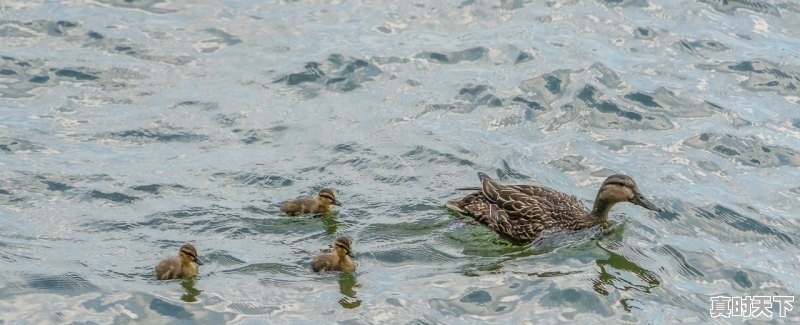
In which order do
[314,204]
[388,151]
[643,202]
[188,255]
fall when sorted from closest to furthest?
[188,255]
[643,202]
[314,204]
[388,151]

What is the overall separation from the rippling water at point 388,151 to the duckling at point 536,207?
0.51 feet

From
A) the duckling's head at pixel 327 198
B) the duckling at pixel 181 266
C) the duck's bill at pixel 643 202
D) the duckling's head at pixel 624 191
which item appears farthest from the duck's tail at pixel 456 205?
the duckling at pixel 181 266

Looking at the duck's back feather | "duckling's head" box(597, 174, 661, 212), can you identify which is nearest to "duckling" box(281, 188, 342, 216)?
the duck's back feather

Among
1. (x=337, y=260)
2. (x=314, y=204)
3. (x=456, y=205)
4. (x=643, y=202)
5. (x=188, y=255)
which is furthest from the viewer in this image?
(x=456, y=205)

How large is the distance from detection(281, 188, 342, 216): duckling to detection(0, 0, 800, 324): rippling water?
0.10 metres

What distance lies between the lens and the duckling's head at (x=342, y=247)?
439 inches

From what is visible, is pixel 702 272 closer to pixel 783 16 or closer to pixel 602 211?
pixel 602 211

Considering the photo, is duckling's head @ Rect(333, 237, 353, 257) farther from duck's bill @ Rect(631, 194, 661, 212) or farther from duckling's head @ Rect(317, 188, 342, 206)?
duck's bill @ Rect(631, 194, 661, 212)

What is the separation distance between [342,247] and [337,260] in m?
0.13

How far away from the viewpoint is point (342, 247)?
11.2 m

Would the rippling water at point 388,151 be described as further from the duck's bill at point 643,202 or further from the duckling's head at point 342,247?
the duck's bill at point 643,202

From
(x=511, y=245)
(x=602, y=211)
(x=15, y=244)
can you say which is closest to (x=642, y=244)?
(x=602, y=211)

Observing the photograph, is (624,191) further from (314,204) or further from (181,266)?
(181,266)

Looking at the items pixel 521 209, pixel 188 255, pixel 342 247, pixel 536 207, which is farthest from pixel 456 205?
pixel 188 255
